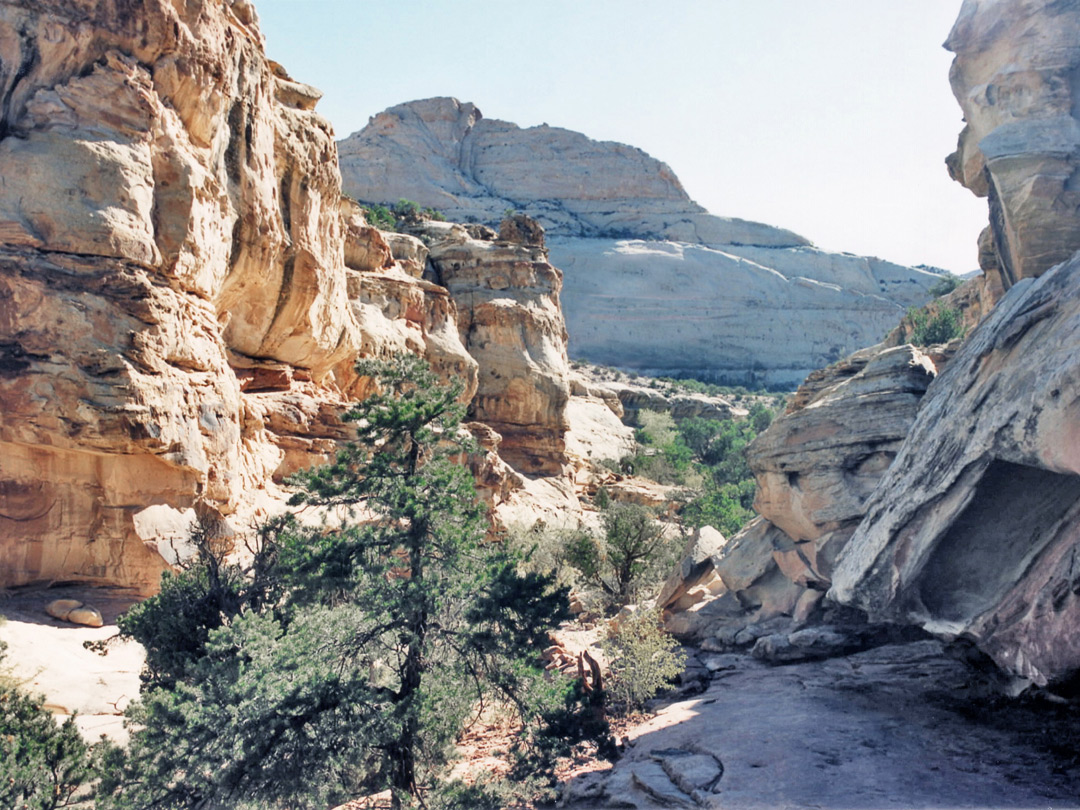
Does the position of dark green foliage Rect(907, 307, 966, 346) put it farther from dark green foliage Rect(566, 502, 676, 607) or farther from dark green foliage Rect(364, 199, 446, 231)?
dark green foliage Rect(364, 199, 446, 231)

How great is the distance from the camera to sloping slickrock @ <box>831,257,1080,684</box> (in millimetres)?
8961

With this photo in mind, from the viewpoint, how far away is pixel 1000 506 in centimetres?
1079

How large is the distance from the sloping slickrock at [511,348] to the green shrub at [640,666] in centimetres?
2053

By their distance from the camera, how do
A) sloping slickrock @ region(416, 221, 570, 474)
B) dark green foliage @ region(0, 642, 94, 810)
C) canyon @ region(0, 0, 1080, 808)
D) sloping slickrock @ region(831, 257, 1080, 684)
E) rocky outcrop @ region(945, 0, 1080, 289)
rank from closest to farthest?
sloping slickrock @ region(831, 257, 1080, 684)
dark green foliage @ region(0, 642, 94, 810)
canyon @ region(0, 0, 1080, 808)
rocky outcrop @ region(945, 0, 1080, 289)
sloping slickrock @ region(416, 221, 570, 474)

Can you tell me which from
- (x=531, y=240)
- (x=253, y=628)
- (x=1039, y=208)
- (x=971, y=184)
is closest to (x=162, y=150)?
(x=253, y=628)

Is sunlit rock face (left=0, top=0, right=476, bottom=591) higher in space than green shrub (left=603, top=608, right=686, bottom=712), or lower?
higher


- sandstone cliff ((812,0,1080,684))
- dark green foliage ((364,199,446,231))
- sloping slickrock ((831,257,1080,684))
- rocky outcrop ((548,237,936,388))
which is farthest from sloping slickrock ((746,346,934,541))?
rocky outcrop ((548,237,936,388))

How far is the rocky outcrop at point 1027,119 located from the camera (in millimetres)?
15180

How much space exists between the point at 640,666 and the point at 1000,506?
7614 mm

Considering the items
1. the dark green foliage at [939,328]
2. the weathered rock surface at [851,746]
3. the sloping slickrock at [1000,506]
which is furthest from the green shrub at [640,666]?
the dark green foliage at [939,328]

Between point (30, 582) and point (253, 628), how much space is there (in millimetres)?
7454

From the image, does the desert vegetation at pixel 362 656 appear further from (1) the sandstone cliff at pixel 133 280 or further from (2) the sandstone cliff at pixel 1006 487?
(2) the sandstone cliff at pixel 1006 487

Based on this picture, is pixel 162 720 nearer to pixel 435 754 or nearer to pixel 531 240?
pixel 435 754

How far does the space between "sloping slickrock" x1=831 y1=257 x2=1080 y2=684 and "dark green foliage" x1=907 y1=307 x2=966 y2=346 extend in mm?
17862
